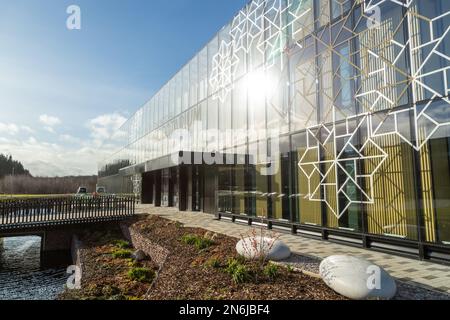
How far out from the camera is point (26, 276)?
12.7 m

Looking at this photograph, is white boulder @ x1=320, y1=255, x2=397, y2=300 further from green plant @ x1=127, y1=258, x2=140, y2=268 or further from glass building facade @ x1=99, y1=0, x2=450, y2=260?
green plant @ x1=127, y1=258, x2=140, y2=268

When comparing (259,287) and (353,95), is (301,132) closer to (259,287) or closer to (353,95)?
(353,95)

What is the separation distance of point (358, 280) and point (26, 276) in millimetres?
13457

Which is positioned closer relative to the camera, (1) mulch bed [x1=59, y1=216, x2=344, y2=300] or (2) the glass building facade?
(1) mulch bed [x1=59, y1=216, x2=344, y2=300]

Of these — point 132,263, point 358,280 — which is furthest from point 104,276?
point 358,280

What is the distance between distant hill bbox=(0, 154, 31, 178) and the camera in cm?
10062

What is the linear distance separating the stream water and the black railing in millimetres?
1943

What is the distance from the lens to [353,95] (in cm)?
1005

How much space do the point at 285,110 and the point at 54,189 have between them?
3336 inches

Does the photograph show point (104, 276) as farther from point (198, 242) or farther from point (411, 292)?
point (411, 292)

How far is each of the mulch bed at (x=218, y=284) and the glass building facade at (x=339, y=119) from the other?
2195mm

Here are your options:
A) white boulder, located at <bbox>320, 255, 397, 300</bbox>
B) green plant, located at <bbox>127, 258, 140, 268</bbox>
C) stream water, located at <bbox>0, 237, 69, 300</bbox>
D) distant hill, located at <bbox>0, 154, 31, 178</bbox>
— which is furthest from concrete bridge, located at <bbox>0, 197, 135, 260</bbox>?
distant hill, located at <bbox>0, 154, 31, 178</bbox>

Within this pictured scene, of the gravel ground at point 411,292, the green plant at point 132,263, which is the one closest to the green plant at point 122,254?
the green plant at point 132,263

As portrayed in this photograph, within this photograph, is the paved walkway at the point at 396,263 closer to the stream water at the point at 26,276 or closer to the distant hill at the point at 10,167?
the stream water at the point at 26,276
